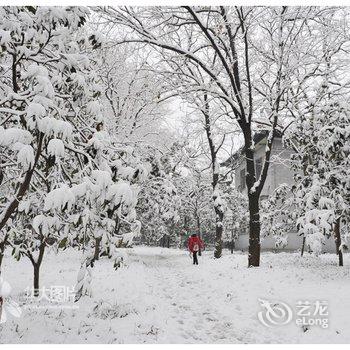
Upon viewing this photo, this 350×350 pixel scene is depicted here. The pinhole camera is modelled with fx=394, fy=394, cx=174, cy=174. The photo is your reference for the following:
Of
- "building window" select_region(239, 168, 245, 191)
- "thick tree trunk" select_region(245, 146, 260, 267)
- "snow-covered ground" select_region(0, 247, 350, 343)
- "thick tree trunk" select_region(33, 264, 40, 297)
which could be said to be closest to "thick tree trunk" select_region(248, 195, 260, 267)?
"thick tree trunk" select_region(245, 146, 260, 267)

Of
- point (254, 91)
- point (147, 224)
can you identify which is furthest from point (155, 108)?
point (147, 224)

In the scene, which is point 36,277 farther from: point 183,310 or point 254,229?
point 254,229

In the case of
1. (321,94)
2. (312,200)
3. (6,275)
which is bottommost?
(6,275)

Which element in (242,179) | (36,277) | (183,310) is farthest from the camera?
(242,179)

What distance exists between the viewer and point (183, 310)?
8.53m

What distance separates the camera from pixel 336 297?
867cm

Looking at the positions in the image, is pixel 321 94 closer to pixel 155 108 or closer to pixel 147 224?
pixel 155 108

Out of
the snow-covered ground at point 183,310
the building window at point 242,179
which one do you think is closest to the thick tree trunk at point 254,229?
the snow-covered ground at point 183,310

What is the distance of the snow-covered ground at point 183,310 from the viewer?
6.36 meters

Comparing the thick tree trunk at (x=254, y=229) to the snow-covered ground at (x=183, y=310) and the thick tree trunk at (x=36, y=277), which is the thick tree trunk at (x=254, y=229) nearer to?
the snow-covered ground at (x=183, y=310)

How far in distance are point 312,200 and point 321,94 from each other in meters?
4.70

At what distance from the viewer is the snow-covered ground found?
6.36m

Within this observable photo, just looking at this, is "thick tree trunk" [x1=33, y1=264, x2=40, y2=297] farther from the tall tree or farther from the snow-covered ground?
the tall tree

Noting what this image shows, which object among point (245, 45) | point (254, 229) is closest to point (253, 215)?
point (254, 229)
